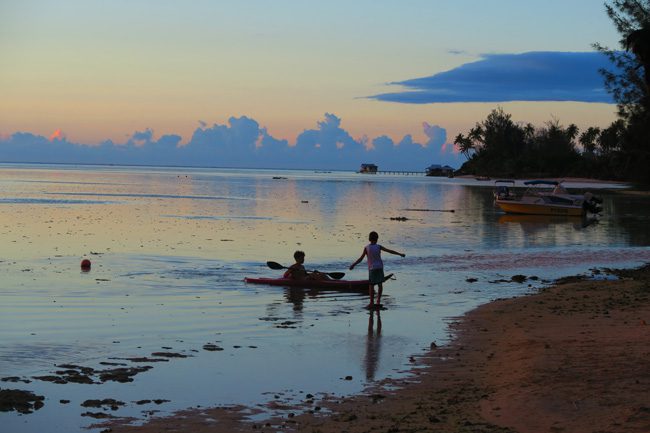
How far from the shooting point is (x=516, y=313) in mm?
17891

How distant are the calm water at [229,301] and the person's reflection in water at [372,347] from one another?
0.03 meters

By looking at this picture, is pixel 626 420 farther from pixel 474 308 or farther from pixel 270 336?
pixel 474 308

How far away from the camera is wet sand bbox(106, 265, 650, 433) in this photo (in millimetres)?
9172

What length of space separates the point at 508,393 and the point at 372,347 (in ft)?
14.7

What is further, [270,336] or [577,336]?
[270,336]

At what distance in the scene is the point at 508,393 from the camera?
10508 millimetres

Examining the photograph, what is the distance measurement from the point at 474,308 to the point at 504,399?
9.34 m

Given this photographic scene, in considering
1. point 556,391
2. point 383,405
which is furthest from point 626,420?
point 383,405

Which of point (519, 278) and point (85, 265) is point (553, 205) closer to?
point (519, 278)

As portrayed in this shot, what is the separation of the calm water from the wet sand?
720 mm

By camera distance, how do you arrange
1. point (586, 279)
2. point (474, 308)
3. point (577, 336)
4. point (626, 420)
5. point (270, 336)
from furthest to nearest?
point (586, 279)
point (474, 308)
point (270, 336)
point (577, 336)
point (626, 420)

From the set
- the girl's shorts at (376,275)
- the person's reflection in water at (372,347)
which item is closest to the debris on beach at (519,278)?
the girl's shorts at (376,275)

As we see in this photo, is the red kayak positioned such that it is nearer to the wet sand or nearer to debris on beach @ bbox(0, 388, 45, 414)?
the wet sand

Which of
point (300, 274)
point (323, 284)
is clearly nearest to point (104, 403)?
point (323, 284)
